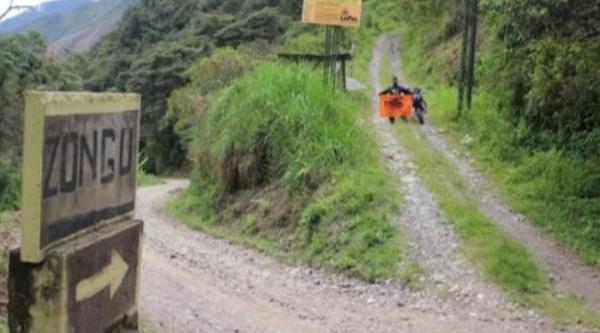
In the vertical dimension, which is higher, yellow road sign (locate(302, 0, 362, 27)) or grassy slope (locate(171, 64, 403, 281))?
yellow road sign (locate(302, 0, 362, 27))

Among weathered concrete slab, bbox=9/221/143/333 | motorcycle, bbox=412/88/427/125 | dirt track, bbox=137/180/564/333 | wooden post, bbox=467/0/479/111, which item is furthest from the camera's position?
motorcycle, bbox=412/88/427/125

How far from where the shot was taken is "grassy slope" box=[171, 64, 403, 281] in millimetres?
10391

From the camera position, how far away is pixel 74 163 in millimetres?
3021

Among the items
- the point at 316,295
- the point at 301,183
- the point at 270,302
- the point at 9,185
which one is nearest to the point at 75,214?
the point at 270,302

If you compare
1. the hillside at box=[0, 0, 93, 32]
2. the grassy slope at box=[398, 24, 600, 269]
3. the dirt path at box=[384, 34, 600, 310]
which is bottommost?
the dirt path at box=[384, 34, 600, 310]

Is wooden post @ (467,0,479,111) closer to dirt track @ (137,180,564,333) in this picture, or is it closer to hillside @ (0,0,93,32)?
dirt track @ (137,180,564,333)

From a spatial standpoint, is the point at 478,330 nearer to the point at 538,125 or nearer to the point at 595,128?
the point at 595,128

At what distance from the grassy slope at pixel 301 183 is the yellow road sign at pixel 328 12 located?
1970 millimetres

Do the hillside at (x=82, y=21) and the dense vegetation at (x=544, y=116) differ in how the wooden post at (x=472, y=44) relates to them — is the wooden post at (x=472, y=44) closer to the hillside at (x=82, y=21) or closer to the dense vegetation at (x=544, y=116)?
the dense vegetation at (x=544, y=116)

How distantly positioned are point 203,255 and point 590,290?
5.39 m

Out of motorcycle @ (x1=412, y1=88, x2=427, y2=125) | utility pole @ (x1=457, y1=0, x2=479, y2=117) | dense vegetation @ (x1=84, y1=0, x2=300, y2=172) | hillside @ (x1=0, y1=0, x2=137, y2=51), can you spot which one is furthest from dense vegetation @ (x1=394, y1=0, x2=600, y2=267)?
hillside @ (x1=0, y1=0, x2=137, y2=51)

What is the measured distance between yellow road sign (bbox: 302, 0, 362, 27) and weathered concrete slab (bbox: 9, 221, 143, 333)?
13.0m

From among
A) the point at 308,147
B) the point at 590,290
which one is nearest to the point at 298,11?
the point at 308,147

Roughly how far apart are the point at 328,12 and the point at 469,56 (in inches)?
164
